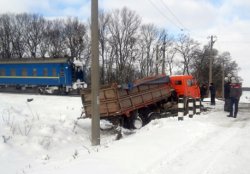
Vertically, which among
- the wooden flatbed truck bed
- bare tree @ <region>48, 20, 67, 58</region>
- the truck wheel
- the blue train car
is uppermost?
bare tree @ <region>48, 20, 67, 58</region>

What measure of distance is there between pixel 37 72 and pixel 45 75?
1.15 meters

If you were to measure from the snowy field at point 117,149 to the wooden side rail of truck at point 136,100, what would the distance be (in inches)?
36.6

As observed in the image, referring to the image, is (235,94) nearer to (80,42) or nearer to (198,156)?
(198,156)

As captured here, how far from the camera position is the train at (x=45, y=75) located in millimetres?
38594

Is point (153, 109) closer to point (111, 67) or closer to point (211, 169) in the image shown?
point (211, 169)

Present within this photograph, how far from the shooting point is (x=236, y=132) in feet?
43.2

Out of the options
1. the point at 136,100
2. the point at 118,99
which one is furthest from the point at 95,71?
the point at 136,100

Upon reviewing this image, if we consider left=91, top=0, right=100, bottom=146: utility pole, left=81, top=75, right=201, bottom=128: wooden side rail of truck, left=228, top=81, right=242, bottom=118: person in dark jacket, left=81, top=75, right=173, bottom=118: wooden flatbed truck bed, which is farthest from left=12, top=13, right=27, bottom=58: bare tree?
left=91, top=0, right=100, bottom=146: utility pole

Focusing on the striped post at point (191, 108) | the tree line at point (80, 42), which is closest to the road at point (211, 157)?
the striped post at point (191, 108)

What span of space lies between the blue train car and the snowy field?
21.0 m

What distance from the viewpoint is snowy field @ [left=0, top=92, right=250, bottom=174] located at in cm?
840

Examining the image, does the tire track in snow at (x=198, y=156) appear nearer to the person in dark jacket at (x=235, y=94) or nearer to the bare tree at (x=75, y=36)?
the person in dark jacket at (x=235, y=94)

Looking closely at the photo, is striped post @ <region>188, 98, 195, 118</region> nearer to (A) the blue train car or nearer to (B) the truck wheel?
(B) the truck wheel

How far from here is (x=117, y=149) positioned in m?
10.5
